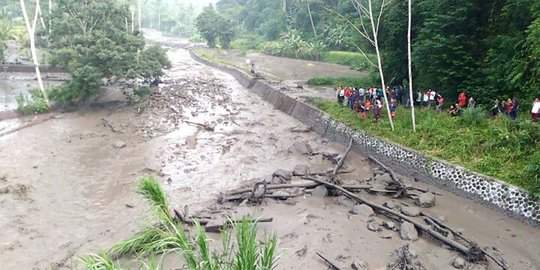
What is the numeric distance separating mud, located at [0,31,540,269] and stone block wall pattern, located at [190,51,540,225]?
16.1 inches

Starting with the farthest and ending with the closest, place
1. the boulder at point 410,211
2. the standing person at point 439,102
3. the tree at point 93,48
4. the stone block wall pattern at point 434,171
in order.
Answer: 1. the tree at point 93,48
2. the standing person at point 439,102
3. the boulder at point 410,211
4. the stone block wall pattern at point 434,171

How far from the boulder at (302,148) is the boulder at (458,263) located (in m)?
10.5

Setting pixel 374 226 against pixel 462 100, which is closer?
pixel 374 226

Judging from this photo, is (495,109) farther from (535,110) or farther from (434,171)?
(434,171)

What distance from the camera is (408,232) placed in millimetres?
11562

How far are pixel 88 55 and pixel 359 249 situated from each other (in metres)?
23.2

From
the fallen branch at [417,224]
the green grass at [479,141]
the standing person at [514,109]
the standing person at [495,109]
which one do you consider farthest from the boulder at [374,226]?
the standing person at [495,109]

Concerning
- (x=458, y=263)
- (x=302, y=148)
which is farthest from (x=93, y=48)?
(x=458, y=263)

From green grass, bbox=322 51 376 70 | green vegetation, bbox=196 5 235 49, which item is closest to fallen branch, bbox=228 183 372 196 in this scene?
green grass, bbox=322 51 376 70

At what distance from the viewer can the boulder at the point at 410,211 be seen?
500 inches

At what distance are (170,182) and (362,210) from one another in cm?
875

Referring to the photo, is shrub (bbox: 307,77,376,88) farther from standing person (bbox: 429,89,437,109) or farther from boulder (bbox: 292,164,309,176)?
boulder (bbox: 292,164,309,176)

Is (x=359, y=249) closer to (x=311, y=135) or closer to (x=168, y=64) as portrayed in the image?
(x=311, y=135)

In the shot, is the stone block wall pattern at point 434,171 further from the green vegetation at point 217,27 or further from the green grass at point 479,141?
the green vegetation at point 217,27
